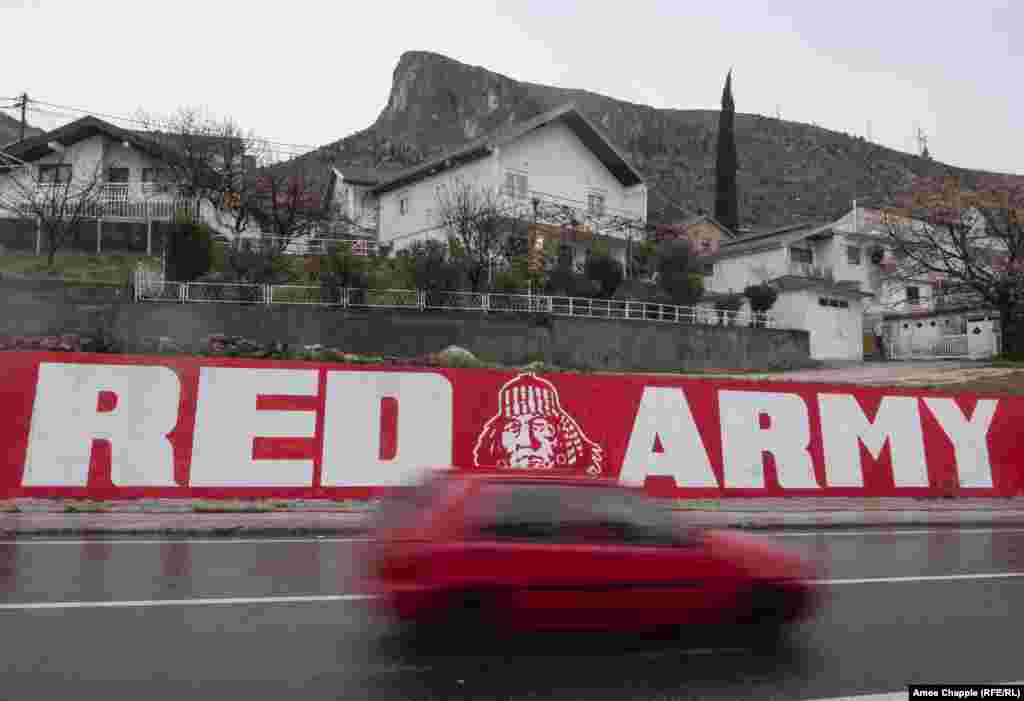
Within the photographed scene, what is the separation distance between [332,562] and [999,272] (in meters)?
44.6

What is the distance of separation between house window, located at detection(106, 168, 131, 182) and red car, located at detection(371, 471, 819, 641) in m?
42.6

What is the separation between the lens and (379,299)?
33.3 meters

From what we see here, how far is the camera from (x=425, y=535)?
21.4 feet

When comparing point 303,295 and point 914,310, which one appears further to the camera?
point 914,310

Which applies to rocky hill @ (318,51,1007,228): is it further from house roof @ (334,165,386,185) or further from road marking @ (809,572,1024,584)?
road marking @ (809,572,1024,584)

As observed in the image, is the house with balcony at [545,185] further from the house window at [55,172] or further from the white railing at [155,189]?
the house window at [55,172]

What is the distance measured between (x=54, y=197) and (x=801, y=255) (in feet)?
146

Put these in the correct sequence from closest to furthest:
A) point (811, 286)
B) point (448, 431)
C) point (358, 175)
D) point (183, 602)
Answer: point (183, 602) → point (448, 431) → point (811, 286) → point (358, 175)

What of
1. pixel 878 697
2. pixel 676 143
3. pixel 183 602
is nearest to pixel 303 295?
pixel 183 602

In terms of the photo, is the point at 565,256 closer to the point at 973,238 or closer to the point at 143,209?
the point at 143,209

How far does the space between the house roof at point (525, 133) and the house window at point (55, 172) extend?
16.3m

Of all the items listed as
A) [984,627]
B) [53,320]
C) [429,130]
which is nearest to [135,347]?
[53,320]

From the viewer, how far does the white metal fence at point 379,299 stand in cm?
3130

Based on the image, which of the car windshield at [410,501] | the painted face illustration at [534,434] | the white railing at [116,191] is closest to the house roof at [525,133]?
the white railing at [116,191]
